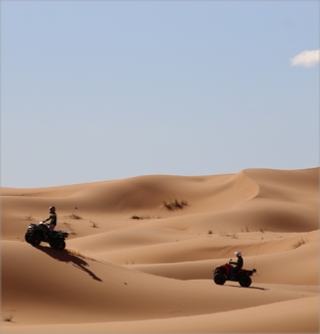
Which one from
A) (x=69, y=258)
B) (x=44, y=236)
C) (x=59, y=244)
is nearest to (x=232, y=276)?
(x=69, y=258)

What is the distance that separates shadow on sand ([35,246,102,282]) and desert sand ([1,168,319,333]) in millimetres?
36

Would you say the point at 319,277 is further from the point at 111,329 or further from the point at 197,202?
the point at 197,202

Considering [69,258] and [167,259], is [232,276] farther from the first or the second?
[167,259]

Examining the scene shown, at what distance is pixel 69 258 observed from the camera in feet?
51.0

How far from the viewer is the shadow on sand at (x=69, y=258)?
1518cm

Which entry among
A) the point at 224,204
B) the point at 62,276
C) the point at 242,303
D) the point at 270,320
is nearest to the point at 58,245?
the point at 62,276

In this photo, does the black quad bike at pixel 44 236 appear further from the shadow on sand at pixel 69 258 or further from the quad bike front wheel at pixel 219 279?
the quad bike front wheel at pixel 219 279

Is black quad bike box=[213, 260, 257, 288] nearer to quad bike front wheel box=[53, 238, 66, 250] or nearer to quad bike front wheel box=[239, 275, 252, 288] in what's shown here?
quad bike front wheel box=[239, 275, 252, 288]

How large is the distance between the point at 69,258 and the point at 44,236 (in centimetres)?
71

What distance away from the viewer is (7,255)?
578 inches

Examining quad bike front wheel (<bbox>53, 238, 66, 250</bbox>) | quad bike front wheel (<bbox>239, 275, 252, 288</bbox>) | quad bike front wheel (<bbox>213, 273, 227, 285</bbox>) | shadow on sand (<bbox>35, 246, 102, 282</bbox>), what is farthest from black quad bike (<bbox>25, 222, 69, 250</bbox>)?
quad bike front wheel (<bbox>239, 275, 252, 288</bbox>)

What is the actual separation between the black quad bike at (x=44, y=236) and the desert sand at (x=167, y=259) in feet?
0.55

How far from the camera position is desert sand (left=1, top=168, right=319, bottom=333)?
11.8 m

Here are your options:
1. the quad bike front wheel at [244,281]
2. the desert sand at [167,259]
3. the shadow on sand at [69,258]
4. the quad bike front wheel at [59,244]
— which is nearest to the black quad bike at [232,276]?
the quad bike front wheel at [244,281]
